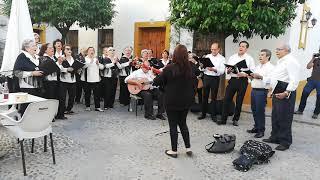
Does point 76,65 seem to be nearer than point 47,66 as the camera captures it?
No

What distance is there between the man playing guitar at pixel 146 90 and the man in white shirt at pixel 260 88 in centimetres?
225

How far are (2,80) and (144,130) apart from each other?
3.02m

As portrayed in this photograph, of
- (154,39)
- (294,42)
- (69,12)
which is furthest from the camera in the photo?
(154,39)

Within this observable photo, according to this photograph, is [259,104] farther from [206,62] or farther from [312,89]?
[312,89]

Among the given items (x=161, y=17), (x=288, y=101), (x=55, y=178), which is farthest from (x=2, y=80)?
(x=161, y=17)

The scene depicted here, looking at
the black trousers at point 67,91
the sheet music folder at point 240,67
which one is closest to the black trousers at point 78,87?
the black trousers at point 67,91

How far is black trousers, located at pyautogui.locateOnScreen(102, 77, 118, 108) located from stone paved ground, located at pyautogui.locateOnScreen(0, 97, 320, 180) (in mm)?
1526

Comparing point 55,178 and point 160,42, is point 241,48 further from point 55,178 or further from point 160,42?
point 160,42

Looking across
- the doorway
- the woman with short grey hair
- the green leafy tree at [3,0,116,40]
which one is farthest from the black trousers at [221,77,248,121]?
the green leafy tree at [3,0,116,40]

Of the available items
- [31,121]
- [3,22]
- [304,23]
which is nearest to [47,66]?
[31,121]

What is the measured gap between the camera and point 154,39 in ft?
41.8

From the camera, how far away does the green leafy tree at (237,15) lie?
744 centimetres

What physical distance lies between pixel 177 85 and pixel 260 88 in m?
2.29

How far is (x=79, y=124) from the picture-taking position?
739 cm
